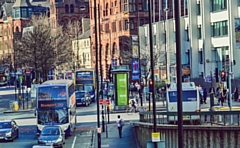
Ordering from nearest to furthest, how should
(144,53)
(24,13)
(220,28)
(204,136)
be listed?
(204,136), (220,28), (144,53), (24,13)

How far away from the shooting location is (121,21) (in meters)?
113

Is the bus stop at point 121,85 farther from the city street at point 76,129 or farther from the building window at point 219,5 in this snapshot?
the building window at point 219,5

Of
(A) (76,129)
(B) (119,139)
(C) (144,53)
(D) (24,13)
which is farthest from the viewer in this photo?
(D) (24,13)

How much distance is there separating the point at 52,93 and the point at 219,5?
1242 inches

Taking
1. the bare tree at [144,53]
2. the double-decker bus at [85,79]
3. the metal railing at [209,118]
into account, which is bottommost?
the metal railing at [209,118]

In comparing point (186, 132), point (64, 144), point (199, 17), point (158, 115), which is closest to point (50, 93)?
point (64, 144)

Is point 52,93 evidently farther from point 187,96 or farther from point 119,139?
point 187,96

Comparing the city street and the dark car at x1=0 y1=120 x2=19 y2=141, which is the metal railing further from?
the dark car at x1=0 y1=120 x2=19 y2=141

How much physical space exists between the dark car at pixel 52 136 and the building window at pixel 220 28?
3250cm

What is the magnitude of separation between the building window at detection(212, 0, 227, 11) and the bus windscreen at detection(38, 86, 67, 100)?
2982cm

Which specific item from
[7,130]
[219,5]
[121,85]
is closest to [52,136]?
[7,130]

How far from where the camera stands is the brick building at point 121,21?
10838 cm

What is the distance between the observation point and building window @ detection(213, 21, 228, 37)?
7088 cm

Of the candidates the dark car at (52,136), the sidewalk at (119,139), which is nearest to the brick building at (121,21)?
the sidewalk at (119,139)
